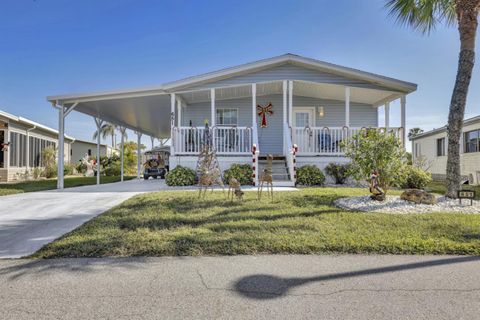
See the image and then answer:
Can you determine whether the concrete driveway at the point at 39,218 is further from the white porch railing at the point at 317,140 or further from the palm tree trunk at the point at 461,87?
the palm tree trunk at the point at 461,87

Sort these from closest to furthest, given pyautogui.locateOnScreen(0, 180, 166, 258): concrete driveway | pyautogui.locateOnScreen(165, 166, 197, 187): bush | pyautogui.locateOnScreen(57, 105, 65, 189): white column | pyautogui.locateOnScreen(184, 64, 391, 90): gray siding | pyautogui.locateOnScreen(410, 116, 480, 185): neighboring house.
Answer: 1. pyautogui.locateOnScreen(0, 180, 166, 258): concrete driveway
2. pyautogui.locateOnScreen(165, 166, 197, 187): bush
3. pyautogui.locateOnScreen(57, 105, 65, 189): white column
4. pyautogui.locateOnScreen(184, 64, 391, 90): gray siding
5. pyautogui.locateOnScreen(410, 116, 480, 185): neighboring house

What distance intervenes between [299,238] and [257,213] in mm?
1498

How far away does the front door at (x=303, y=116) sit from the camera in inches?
551

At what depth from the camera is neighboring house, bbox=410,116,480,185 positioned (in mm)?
14211

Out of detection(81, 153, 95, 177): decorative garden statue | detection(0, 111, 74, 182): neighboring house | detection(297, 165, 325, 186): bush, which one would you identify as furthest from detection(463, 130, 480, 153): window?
detection(81, 153, 95, 177): decorative garden statue

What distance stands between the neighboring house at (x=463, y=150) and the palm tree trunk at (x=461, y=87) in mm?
4632

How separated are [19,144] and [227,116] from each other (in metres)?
12.3

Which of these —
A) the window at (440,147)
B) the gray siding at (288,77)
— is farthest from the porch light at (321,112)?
the window at (440,147)

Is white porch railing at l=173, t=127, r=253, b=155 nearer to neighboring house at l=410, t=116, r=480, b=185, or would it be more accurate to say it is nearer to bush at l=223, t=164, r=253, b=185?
bush at l=223, t=164, r=253, b=185

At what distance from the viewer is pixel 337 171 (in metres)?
10.6

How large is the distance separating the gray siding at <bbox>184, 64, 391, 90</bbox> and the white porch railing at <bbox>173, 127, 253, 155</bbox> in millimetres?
1847

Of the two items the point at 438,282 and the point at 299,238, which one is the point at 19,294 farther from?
the point at 438,282

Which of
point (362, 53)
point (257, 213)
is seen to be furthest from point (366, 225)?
point (362, 53)

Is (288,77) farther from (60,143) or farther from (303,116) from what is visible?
(60,143)
